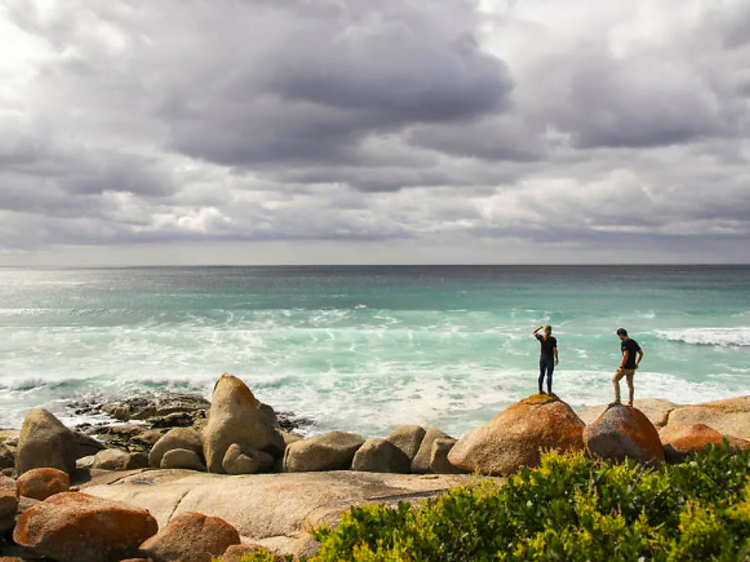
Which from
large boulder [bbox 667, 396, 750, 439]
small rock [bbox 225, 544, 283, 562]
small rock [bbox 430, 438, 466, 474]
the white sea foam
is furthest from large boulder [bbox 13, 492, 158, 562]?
the white sea foam

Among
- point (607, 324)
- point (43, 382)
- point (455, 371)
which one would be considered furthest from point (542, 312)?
point (43, 382)

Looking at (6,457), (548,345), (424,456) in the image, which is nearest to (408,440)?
(424,456)

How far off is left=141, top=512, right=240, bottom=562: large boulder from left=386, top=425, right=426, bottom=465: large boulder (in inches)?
246

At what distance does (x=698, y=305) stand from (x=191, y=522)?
6390cm

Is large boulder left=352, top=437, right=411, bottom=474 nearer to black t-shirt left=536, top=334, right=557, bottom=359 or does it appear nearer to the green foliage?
black t-shirt left=536, top=334, right=557, bottom=359

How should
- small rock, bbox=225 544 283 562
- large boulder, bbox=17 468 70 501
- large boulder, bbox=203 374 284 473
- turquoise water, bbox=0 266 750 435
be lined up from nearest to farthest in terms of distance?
small rock, bbox=225 544 283 562, large boulder, bbox=17 468 70 501, large boulder, bbox=203 374 284 473, turquoise water, bbox=0 266 750 435

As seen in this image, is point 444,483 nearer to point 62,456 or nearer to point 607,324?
point 62,456

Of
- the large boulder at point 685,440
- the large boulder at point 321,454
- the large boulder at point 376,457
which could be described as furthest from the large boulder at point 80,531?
the large boulder at point 685,440

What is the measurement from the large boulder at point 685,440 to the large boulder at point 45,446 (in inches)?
536

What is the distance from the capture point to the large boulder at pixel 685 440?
35.2ft

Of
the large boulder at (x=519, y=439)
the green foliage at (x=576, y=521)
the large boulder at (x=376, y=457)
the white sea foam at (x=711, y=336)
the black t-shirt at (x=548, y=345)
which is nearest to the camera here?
the green foliage at (x=576, y=521)

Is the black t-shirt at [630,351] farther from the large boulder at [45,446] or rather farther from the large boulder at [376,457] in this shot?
the large boulder at [45,446]

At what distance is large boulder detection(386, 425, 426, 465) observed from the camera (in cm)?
1383

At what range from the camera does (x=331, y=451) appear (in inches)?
527
